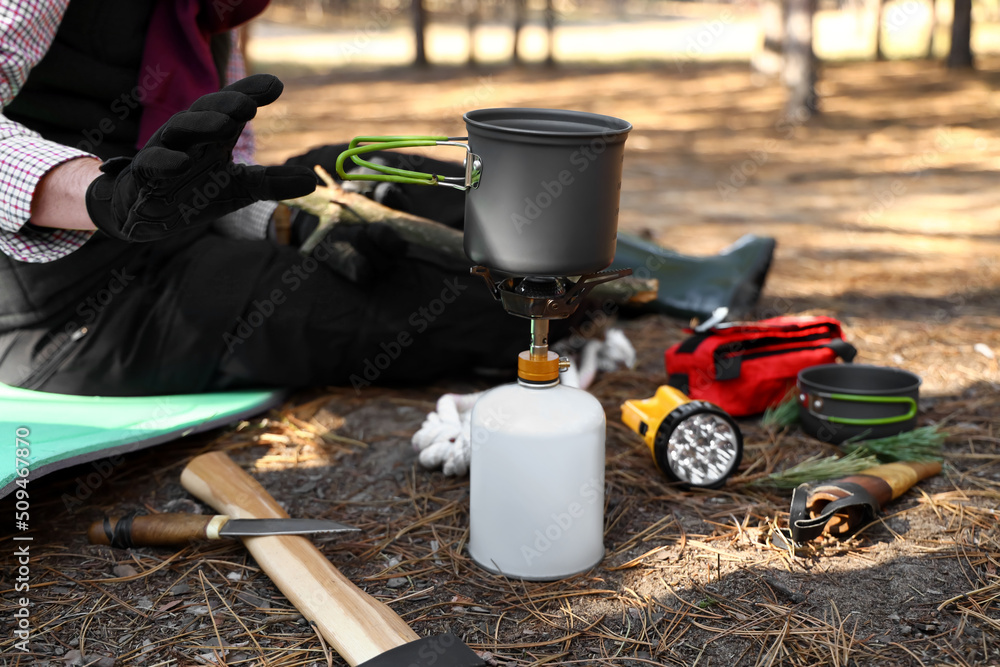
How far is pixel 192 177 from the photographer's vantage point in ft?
4.78

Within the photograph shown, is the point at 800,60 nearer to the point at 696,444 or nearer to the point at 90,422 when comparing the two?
the point at 696,444

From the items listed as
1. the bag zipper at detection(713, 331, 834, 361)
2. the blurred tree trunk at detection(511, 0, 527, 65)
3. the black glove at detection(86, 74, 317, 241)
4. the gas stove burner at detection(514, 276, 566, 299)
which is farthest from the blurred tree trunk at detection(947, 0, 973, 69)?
the black glove at detection(86, 74, 317, 241)

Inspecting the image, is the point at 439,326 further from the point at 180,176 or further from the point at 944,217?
the point at 944,217

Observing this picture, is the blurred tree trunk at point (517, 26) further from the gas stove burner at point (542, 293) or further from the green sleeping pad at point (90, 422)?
the gas stove burner at point (542, 293)

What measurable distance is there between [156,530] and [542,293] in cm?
88

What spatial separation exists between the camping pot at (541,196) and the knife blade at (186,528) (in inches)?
24.3

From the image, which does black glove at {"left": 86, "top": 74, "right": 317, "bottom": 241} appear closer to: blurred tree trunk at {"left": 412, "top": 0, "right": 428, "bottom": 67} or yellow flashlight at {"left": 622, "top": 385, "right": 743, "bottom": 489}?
yellow flashlight at {"left": 622, "top": 385, "right": 743, "bottom": 489}

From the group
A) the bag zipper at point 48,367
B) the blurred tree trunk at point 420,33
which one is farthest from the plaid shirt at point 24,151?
the blurred tree trunk at point 420,33

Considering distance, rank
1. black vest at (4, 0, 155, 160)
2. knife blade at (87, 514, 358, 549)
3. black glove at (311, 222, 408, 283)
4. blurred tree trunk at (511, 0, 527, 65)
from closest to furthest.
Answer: knife blade at (87, 514, 358, 549) → black vest at (4, 0, 155, 160) → black glove at (311, 222, 408, 283) → blurred tree trunk at (511, 0, 527, 65)

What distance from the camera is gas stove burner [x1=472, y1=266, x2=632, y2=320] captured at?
4.68 feet

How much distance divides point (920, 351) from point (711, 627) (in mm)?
1648

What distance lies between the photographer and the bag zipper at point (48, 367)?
1.95 m

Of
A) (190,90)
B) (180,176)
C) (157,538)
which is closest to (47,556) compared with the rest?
(157,538)

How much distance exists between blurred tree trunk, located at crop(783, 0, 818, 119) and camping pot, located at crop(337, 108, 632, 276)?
7.30 m
